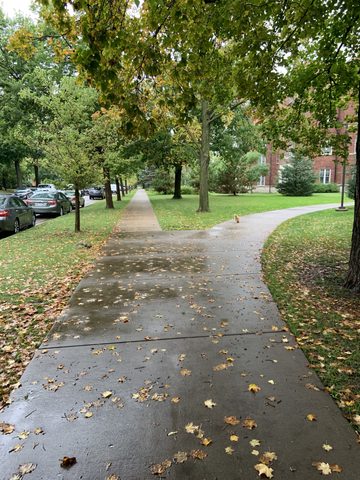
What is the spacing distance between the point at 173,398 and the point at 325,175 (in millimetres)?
55607

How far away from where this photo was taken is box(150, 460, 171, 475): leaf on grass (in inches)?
102

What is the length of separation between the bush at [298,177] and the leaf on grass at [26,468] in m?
41.3

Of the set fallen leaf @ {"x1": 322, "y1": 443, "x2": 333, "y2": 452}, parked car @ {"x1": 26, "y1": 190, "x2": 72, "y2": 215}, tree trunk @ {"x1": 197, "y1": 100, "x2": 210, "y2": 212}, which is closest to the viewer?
fallen leaf @ {"x1": 322, "y1": 443, "x2": 333, "y2": 452}

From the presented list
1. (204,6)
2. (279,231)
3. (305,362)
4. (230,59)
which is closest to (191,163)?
(279,231)

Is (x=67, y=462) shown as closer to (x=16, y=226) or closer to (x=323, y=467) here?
(x=323, y=467)

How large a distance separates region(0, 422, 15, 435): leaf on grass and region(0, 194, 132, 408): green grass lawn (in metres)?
0.39

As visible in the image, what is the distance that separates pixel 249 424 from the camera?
3066 millimetres

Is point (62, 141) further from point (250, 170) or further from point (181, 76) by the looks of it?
point (250, 170)

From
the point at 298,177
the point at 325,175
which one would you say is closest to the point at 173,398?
the point at 298,177

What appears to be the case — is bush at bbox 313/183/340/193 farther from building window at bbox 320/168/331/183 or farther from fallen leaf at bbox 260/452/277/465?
fallen leaf at bbox 260/452/277/465

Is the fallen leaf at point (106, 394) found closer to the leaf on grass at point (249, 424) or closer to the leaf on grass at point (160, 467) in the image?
the leaf on grass at point (160, 467)

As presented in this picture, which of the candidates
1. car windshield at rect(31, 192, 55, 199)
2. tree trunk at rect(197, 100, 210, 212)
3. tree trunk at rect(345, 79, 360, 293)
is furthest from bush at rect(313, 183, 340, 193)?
tree trunk at rect(345, 79, 360, 293)

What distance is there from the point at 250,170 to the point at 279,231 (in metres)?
31.7

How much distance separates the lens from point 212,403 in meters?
3.36
